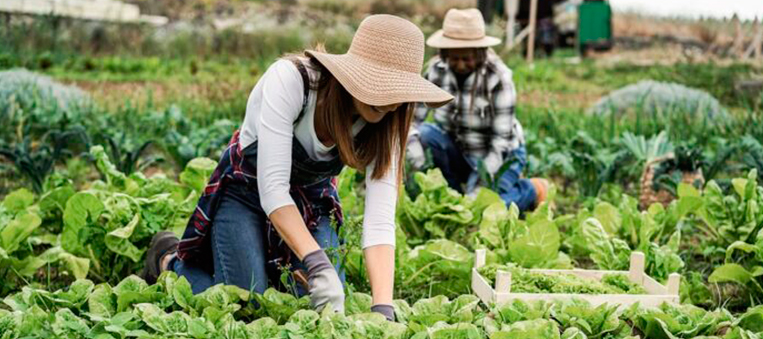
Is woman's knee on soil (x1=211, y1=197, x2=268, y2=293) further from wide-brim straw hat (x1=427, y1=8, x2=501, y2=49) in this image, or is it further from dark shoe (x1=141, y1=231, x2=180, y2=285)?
wide-brim straw hat (x1=427, y1=8, x2=501, y2=49)

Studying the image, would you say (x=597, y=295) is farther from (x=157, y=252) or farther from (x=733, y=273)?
(x=157, y=252)

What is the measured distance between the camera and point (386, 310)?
8.43 ft

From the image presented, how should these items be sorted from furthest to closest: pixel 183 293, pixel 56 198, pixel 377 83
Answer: pixel 56 198
pixel 183 293
pixel 377 83

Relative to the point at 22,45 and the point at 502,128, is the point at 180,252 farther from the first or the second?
the point at 22,45

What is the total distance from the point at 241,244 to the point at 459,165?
7.54 feet

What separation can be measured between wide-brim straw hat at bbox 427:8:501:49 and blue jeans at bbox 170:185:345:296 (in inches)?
69.8

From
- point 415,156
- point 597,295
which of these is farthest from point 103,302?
point 415,156

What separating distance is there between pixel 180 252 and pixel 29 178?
76.9 inches

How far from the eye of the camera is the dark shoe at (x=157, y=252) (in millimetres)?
3283

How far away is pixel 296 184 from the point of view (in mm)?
3084

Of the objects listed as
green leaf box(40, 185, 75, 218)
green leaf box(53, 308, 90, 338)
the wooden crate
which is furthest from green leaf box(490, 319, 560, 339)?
green leaf box(40, 185, 75, 218)

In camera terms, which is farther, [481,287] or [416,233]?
[416,233]

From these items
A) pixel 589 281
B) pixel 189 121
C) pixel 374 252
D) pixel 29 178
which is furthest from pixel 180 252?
pixel 189 121

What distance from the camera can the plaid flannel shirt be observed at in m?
4.80
